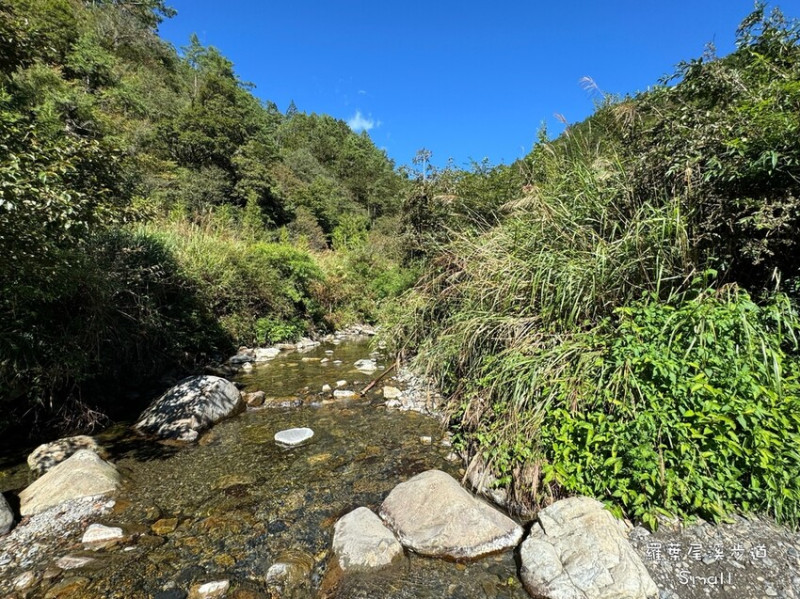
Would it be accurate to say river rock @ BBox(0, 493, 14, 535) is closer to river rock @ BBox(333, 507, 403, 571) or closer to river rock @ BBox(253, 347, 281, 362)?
river rock @ BBox(333, 507, 403, 571)

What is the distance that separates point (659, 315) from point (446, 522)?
8.01 feet

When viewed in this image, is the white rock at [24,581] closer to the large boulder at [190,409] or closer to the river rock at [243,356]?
the large boulder at [190,409]

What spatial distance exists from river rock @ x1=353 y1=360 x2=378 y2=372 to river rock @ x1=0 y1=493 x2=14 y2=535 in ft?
17.9

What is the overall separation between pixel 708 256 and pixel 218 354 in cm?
910

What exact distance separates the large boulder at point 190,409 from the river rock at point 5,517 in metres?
1.71

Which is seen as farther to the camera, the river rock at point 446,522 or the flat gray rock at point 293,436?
the flat gray rock at point 293,436

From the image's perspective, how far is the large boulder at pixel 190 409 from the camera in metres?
4.95

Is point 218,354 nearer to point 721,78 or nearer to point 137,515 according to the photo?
point 137,515

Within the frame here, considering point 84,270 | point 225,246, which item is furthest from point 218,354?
point 84,270

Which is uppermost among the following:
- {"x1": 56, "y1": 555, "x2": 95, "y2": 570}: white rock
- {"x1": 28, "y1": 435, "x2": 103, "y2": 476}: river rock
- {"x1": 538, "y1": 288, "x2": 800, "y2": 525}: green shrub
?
{"x1": 538, "y1": 288, "x2": 800, "y2": 525}: green shrub

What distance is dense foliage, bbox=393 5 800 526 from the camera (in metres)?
2.54

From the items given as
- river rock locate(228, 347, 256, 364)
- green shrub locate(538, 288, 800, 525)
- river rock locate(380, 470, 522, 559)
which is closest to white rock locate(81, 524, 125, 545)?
river rock locate(380, 470, 522, 559)

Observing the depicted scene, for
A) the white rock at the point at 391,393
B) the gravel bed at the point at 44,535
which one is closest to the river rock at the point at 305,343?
the white rock at the point at 391,393

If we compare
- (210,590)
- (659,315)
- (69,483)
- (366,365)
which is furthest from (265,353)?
(659,315)
